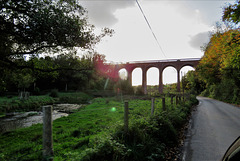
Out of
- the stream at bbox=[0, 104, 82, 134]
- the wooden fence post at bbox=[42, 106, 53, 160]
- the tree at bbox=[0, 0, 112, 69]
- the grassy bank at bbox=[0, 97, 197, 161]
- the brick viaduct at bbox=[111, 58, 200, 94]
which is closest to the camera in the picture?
the wooden fence post at bbox=[42, 106, 53, 160]

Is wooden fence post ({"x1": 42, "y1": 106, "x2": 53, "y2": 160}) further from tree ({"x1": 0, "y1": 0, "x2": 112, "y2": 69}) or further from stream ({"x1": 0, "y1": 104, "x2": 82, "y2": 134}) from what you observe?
stream ({"x1": 0, "y1": 104, "x2": 82, "y2": 134})

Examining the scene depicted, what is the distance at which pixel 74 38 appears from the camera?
23.6 feet

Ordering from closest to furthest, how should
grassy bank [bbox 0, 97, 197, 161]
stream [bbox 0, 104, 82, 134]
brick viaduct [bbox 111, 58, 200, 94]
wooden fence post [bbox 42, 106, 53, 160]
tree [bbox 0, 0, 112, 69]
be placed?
wooden fence post [bbox 42, 106, 53, 160] → grassy bank [bbox 0, 97, 197, 161] → tree [bbox 0, 0, 112, 69] → stream [bbox 0, 104, 82, 134] → brick viaduct [bbox 111, 58, 200, 94]

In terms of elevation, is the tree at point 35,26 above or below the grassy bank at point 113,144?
above

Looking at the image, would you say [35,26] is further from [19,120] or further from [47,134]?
[19,120]

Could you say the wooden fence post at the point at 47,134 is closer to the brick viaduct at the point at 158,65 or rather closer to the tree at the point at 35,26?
the tree at the point at 35,26

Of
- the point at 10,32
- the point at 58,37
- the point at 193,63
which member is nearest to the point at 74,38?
the point at 58,37

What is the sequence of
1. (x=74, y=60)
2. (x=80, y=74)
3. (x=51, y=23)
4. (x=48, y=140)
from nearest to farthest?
(x=48, y=140), (x=51, y=23), (x=74, y=60), (x=80, y=74)

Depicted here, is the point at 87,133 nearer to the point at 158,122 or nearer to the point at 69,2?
the point at 158,122

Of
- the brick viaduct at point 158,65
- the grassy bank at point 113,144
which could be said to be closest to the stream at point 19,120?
the grassy bank at point 113,144

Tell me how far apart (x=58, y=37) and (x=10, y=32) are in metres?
1.90

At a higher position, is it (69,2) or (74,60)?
(69,2)

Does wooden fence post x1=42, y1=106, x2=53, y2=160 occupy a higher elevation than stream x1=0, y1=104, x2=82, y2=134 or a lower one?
higher

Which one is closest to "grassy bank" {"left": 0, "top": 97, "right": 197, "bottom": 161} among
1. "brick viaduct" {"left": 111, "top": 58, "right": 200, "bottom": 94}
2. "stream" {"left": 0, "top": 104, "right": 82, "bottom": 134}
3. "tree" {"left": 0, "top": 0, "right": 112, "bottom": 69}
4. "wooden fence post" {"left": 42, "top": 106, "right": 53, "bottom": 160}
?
"wooden fence post" {"left": 42, "top": 106, "right": 53, "bottom": 160}
